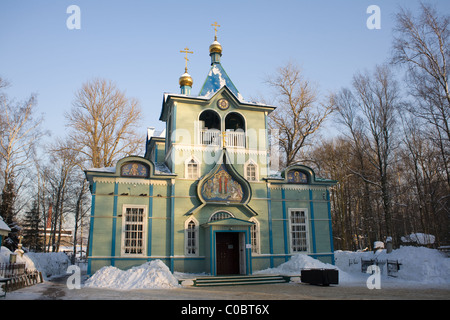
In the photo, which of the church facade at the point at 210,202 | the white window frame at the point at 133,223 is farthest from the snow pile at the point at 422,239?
the white window frame at the point at 133,223

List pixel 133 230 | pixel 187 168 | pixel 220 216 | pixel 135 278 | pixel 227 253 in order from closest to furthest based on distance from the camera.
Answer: pixel 135 278
pixel 133 230
pixel 227 253
pixel 220 216
pixel 187 168

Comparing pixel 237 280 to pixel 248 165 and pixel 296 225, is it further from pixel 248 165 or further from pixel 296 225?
pixel 248 165

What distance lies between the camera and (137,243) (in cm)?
1603

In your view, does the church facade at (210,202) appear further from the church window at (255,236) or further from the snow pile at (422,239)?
the snow pile at (422,239)

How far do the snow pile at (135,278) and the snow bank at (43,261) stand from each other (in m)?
4.65

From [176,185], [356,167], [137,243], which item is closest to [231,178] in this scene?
[176,185]

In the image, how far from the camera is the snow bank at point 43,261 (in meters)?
16.7

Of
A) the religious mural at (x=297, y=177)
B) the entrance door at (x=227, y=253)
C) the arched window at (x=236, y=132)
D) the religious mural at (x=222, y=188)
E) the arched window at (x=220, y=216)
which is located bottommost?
the entrance door at (x=227, y=253)

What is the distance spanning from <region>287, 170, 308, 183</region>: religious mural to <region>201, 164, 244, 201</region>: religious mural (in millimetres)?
2940

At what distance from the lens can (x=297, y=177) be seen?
1892 cm

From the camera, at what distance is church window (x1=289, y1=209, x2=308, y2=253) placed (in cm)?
1803

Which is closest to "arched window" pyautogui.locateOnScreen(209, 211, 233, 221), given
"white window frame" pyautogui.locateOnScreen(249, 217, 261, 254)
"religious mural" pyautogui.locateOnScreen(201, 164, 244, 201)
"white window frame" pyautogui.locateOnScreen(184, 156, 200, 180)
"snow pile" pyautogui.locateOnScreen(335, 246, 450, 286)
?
"religious mural" pyautogui.locateOnScreen(201, 164, 244, 201)

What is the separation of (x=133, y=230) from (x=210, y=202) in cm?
373

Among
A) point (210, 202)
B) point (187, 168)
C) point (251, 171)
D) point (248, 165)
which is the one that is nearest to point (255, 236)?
point (210, 202)
